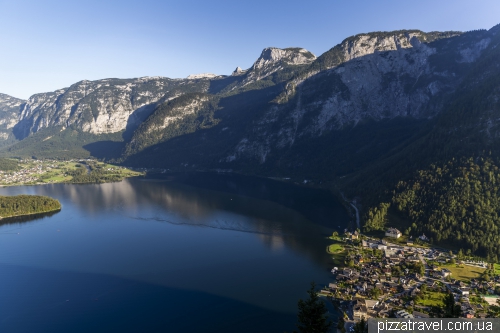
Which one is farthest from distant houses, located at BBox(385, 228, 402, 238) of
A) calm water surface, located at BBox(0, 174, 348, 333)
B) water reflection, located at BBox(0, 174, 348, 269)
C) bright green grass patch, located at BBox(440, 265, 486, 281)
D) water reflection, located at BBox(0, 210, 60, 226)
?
water reflection, located at BBox(0, 210, 60, 226)

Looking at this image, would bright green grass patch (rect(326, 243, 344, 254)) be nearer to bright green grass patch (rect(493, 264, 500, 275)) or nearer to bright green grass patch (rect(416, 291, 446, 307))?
bright green grass patch (rect(416, 291, 446, 307))

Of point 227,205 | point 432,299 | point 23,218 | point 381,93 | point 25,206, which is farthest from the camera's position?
point 381,93

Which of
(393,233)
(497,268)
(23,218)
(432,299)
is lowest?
(432,299)

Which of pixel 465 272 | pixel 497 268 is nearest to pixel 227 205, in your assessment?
pixel 465 272

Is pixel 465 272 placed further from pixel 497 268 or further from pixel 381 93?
pixel 381 93

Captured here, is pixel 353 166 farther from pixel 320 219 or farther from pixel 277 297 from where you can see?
pixel 277 297

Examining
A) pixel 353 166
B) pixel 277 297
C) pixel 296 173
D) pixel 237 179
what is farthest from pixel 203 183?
pixel 277 297

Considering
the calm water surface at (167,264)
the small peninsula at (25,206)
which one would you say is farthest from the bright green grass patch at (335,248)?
the small peninsula at (25,206)
